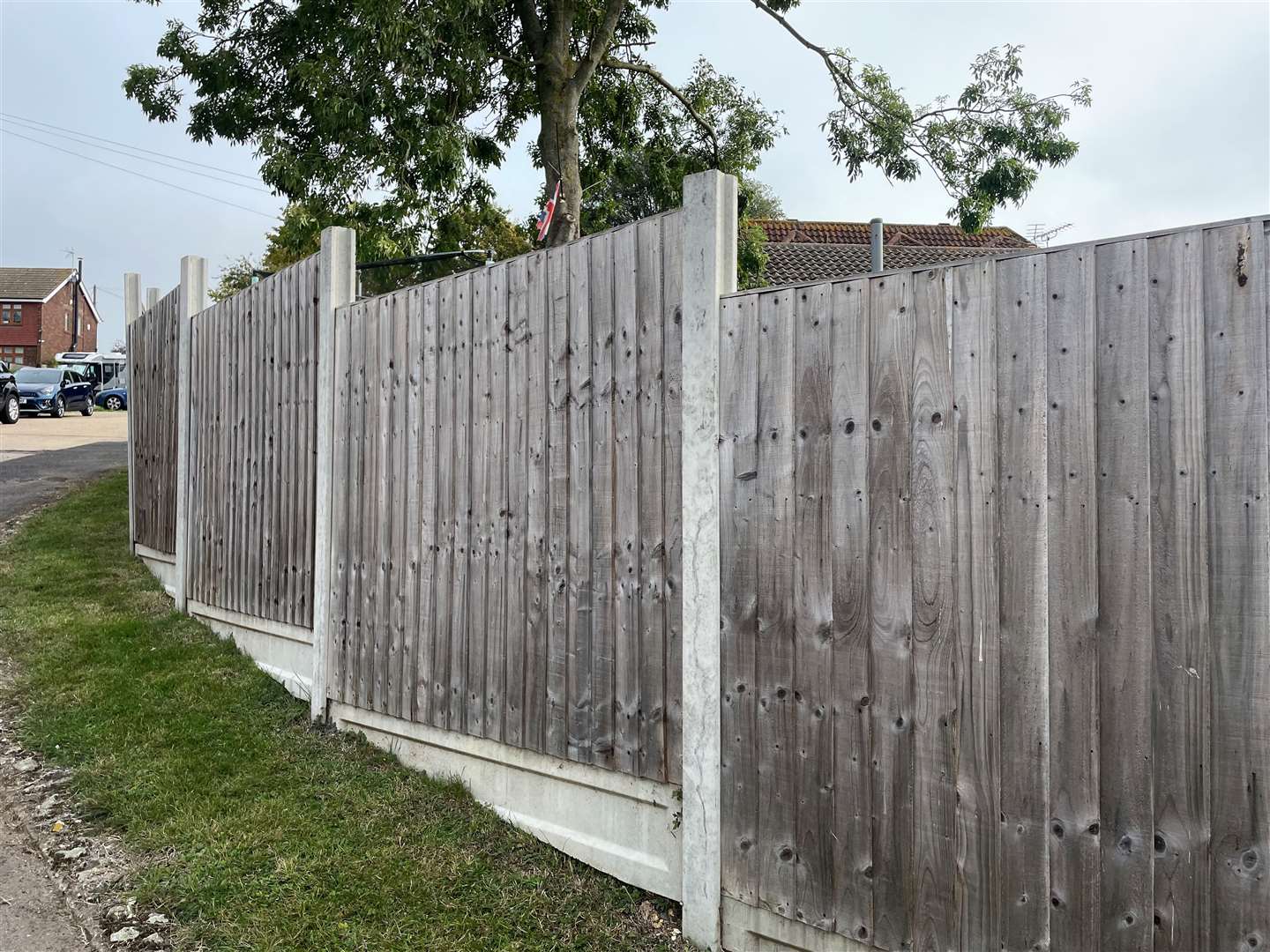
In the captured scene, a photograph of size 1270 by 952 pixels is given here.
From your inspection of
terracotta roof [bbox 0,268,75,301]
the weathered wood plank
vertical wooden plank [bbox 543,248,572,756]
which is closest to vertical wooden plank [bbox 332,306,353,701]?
vertical wooden plank [bbox 543,248,572,756]

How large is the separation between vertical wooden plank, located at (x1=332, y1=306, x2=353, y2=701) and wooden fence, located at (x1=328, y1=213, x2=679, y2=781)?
0.4 inches

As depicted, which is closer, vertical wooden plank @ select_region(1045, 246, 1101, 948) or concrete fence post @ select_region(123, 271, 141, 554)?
vertical wooden plank @ select_region(1045, 246, 1101, 948)

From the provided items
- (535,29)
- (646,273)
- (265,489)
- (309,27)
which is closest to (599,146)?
(535,29)

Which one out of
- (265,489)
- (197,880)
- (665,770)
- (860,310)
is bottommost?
(197,880)

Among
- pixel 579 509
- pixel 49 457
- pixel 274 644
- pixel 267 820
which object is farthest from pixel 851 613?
pixel 49 457

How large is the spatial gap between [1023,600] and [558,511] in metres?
1.78

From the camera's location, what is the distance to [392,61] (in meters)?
10.0

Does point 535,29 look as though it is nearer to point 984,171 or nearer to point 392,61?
point 392,61

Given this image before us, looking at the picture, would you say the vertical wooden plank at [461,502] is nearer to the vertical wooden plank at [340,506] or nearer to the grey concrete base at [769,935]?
the vertical wooden plank at [340,506]

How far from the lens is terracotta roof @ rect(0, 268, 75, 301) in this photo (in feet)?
171

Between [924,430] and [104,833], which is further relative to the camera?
[104,833]

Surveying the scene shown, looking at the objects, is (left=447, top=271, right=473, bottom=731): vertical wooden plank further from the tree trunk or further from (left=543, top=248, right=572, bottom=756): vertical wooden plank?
the tree trunk

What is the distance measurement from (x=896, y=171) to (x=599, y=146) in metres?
4.24

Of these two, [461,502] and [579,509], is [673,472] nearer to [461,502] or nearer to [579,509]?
[579,509]
